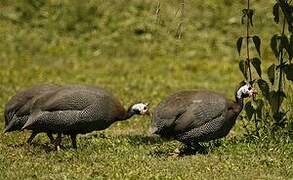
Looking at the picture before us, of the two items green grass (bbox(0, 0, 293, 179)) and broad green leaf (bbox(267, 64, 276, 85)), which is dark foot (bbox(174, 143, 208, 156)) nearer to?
green grass (bbox(0, 0, 293, 179))

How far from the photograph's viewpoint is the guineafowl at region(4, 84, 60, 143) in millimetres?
10336

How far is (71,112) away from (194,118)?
128 centimetres

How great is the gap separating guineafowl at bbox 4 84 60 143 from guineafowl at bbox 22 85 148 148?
1.25 feet

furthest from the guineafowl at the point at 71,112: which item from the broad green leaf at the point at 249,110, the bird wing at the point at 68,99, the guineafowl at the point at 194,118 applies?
the broad green leaf at the point at 249,110

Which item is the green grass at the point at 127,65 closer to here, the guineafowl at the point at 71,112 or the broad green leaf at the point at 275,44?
the guineafowl at the point at 71,112

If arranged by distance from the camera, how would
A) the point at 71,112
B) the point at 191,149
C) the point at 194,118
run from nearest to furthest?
the point at 194,118 → the point at 71,112 → the point at 191,149

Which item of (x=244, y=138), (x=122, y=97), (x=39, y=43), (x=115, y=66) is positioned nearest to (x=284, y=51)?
(x=244, y=138)

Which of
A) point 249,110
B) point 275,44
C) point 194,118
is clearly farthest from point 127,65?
point 194,118

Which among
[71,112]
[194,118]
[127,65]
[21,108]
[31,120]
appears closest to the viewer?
[194,118]

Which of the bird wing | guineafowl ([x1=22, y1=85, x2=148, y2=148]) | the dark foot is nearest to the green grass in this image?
the dark foot

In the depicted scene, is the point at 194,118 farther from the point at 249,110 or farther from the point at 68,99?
the point at 68,99

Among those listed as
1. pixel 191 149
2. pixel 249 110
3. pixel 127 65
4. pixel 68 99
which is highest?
pixel 68 99

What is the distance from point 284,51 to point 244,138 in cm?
105

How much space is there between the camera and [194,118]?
9508mm
